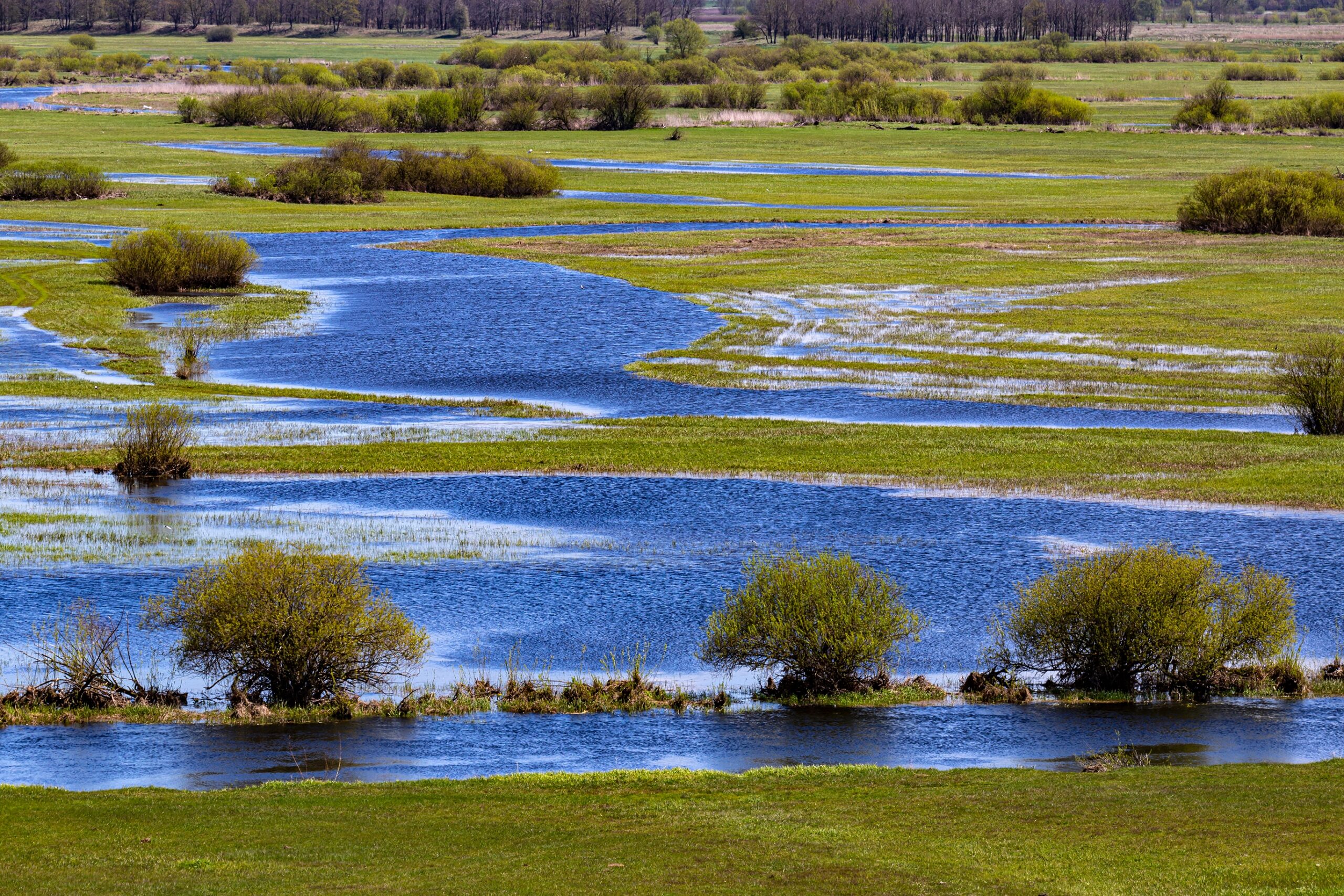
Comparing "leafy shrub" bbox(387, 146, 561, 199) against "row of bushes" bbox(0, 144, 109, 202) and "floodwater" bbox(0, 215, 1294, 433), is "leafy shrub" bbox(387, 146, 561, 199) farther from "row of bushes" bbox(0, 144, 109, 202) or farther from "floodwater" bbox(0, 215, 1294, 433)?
"floodwater" bbox(0, 215, 1294, 433)

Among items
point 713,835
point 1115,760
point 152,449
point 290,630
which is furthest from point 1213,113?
point 713,835

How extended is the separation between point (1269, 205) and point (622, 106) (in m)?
84.4

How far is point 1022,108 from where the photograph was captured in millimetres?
160875

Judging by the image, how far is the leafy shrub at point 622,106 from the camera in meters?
154

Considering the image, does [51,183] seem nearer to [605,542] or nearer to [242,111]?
[242,111]

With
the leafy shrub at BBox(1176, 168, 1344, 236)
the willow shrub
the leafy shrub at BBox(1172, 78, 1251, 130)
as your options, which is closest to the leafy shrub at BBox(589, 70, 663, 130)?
the leafy shrub at BBox(1172, 78, 1251, 130)

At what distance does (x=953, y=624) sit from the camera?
25906 mm

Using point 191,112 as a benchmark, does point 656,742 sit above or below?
below

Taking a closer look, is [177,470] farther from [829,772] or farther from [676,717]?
[829,772]

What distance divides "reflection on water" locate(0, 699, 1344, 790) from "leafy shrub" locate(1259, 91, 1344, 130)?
14077 cm

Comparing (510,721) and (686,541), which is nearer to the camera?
(510,721)

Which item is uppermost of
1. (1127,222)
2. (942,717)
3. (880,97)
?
(880,97)

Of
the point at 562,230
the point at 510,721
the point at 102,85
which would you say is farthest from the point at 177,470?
the point at 102,85

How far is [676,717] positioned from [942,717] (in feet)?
12.5
